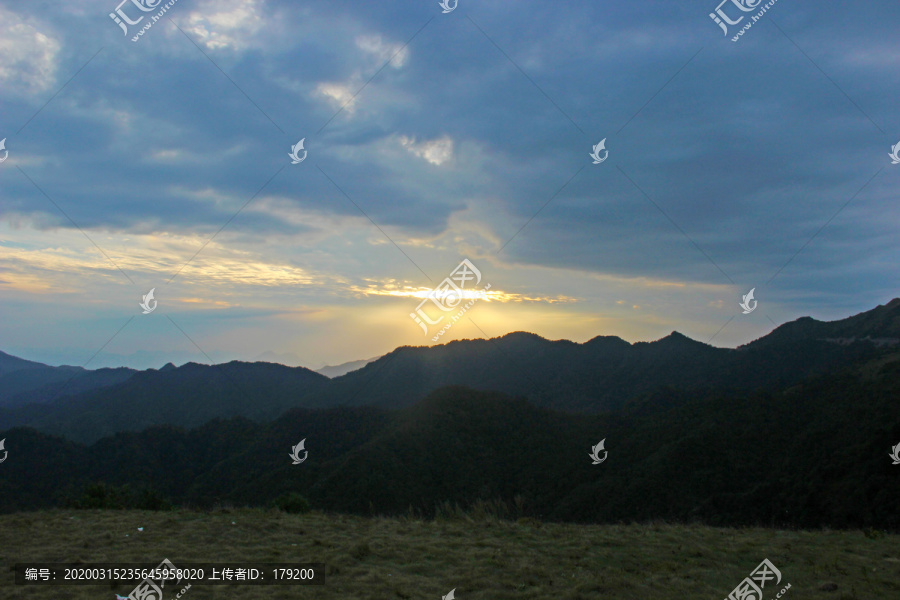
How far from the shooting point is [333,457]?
A: 4228 cm

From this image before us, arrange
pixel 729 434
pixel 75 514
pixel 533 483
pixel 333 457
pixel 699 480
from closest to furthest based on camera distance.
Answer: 1. pixel 75 514
2. pixel 699 480
3. pixel 729 434
4. pixel 533 483
5. pixel 333 457

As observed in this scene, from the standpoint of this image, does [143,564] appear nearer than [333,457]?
Yes

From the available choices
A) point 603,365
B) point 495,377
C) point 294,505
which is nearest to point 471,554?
point 294,505

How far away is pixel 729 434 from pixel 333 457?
30920 mm

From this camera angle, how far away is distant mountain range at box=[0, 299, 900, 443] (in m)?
50.0

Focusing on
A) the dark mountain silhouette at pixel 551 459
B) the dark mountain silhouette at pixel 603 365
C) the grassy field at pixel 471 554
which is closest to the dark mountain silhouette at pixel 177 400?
the dark mountain silhouette at pixel 603 365

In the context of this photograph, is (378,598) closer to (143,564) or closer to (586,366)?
(143,564)

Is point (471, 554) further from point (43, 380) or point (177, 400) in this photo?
point (43, 380)

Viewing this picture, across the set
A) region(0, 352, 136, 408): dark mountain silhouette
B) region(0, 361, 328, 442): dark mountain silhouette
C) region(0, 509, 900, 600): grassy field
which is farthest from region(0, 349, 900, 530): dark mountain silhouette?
region(0, 352, 136, 408): dark mountain silhouette

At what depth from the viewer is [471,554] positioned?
8727 millimetres

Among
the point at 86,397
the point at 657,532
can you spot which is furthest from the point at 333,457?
the point at 86,397

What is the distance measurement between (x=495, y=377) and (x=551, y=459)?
31507 millimetres

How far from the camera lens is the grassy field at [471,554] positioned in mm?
6742

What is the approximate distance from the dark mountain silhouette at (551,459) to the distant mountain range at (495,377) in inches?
329
